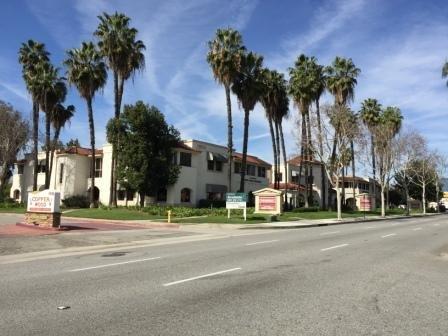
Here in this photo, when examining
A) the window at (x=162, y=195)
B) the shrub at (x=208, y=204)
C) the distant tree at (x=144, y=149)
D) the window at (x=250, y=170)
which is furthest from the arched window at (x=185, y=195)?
the window at (x=250, y=170)

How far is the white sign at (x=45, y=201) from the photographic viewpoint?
2556 cm

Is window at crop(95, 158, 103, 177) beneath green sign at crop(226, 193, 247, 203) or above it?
above

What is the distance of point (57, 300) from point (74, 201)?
44.6 m

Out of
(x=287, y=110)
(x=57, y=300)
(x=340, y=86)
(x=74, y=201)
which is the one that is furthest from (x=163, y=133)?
(x=57, y=300)

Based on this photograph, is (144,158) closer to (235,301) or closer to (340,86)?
(340,86)

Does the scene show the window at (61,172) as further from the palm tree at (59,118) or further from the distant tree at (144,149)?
the distant tree at (144,149)

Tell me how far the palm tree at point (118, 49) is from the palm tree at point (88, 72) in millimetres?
2396

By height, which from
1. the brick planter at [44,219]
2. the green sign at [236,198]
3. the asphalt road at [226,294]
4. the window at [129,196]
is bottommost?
the asphalt road at [226,294]

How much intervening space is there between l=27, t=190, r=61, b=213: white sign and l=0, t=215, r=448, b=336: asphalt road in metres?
11.1

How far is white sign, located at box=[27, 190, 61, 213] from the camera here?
25.6 metres

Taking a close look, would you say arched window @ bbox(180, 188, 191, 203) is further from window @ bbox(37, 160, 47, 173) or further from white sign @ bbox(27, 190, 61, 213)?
white sign @ bbox(27, 190, 61, 213)

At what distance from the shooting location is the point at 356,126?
48.0m

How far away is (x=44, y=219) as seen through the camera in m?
25.9

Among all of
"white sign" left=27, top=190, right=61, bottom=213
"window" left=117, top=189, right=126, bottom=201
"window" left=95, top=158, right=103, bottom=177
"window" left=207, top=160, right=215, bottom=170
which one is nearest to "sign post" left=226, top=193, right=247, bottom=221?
"white sign" left=27, top=190, right=61, bottom=213
